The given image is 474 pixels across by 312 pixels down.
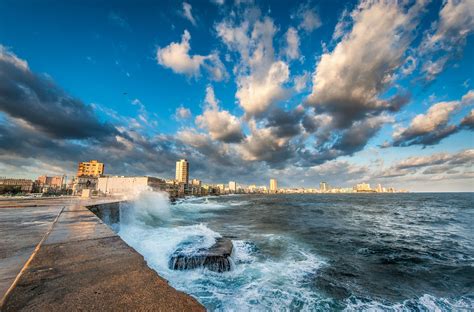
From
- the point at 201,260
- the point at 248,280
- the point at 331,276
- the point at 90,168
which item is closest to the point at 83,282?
the point at 248,280

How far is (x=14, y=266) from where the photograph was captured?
11.8ft

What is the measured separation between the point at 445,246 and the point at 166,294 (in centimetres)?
1833

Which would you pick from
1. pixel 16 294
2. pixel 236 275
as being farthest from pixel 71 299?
pixel 236 275

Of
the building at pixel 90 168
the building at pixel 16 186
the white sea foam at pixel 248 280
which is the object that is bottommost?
the white sea foam at pixel 248 280

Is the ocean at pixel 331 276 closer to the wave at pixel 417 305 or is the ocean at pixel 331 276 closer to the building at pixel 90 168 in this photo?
the wave at pixel 417 305

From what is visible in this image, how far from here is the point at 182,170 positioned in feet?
591

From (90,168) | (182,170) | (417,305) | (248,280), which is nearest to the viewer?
(417,305)

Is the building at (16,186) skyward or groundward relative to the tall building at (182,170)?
groundward

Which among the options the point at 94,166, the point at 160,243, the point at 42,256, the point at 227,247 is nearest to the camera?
the point at 42,256

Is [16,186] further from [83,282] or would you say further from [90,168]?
[83,282]

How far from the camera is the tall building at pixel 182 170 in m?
179

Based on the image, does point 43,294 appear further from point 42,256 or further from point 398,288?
point 398,288

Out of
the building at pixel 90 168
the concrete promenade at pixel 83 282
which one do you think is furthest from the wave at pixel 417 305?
the building at pixel 90 168

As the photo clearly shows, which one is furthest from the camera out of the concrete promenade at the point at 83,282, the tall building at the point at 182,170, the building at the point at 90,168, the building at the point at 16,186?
the tall building at the point at 182,170
